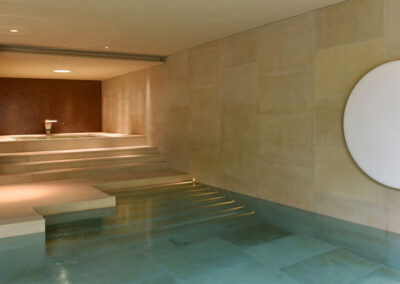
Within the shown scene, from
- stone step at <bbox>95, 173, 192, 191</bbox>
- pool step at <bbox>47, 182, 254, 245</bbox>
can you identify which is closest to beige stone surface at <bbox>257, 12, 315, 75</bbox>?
pool step at <bbox>47, 182, 254, 245</bbox>

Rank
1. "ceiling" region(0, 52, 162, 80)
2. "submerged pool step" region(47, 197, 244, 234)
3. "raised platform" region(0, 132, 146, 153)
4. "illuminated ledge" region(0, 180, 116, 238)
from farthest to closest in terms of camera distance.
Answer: "raised platform" region(0, 132, 146, 153), "ceiling" region(0, 52, 162, 80), "submerged pool step" region(47, 197, 244, 234), "illuminated ledge" region(0, 180, 116, 238)

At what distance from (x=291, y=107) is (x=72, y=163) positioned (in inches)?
180

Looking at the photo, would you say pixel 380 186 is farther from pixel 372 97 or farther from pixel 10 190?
pixel 10 190

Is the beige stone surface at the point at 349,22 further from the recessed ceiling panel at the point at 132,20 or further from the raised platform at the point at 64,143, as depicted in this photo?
the raised platform at the point at 64,143

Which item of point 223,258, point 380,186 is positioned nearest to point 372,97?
point 380,186

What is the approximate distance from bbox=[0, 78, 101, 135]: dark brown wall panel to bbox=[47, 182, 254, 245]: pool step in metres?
6.36

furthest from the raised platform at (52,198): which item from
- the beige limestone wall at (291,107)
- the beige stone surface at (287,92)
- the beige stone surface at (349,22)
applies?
the beige stone surface at (349,22)

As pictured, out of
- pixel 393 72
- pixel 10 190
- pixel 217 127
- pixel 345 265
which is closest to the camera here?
pixel 345 265

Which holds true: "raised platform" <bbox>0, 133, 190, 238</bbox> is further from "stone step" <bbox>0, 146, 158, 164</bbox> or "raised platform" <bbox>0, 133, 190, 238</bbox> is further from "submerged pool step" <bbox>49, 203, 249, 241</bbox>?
"submerged pool step" <bbox>49, 203, 249, 241</bbox>

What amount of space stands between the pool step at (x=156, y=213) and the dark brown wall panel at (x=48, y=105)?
251 inches

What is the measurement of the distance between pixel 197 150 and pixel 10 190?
3.28 meters

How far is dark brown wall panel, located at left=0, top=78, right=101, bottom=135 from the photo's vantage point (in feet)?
36.1

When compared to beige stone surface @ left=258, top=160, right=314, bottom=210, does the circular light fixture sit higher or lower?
higher

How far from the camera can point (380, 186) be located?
401 centimetres
